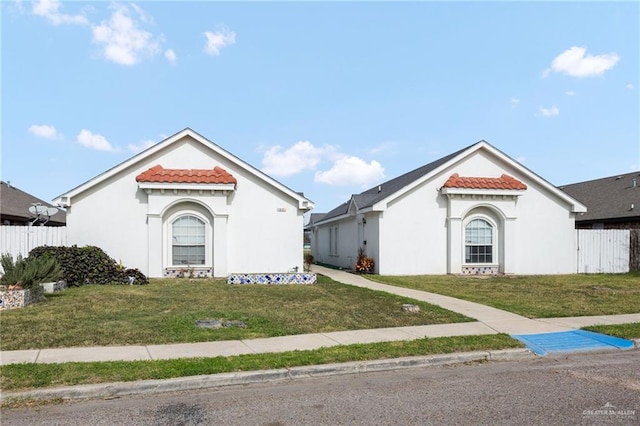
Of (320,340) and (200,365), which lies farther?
(320,340)

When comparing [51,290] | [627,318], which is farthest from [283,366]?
[51,290]

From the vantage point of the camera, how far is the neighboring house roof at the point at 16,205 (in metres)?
26.7

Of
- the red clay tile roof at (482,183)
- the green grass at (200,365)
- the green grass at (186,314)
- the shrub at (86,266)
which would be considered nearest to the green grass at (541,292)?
the green grass at (186,314)

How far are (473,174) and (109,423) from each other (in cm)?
1935

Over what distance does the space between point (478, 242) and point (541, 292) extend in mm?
6742

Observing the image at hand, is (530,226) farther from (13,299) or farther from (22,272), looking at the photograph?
(13,299)

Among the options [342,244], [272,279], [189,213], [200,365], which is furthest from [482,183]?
[200,365]

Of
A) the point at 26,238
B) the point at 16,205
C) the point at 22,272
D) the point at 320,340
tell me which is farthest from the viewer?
the point at 16,205

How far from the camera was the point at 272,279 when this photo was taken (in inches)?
670

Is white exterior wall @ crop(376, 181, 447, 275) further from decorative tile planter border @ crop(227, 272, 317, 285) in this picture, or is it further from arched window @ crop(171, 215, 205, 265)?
arched window @ crop(171, 215, 205, 265)

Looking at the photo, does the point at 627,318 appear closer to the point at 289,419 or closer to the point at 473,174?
the point at 289,419

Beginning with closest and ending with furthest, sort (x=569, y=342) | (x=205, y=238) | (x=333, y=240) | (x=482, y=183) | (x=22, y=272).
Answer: (x=569, y=342) < (x=22, y=272) < (x=205, y=238) < (x=482, y=183) < (x=333, y=240)

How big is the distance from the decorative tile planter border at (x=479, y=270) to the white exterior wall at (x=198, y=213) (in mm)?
7415

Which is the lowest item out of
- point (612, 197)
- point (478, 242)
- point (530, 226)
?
point (478, 242)
